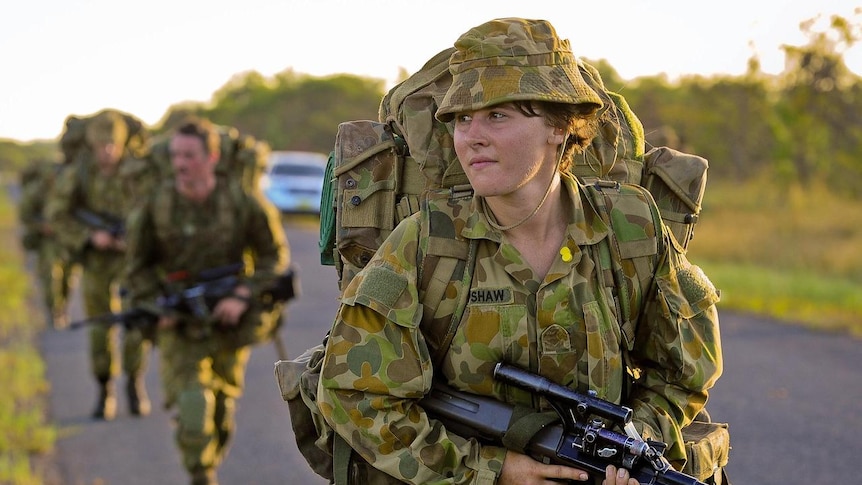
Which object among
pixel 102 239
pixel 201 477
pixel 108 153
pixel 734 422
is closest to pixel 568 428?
Answer: pixel 201 477

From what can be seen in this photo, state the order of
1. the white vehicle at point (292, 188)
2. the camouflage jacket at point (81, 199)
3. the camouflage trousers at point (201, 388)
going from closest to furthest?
the camouflage trousers at point (201, 388)
the camouflage jacket at point (81, 199)
the white vehicle at point (292, 188)

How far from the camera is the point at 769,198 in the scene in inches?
933

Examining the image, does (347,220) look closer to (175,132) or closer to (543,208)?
(543,208)

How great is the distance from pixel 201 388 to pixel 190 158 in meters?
1.38

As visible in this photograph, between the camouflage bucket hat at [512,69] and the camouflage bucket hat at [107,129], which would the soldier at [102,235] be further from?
the camouflage bucket hat at [512,69]

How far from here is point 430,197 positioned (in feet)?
11.1

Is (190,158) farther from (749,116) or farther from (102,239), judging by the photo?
(749,116)

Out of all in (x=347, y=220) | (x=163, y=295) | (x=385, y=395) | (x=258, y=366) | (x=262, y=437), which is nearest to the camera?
(x=385, y=395)

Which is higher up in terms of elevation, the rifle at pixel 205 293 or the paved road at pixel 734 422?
the rifle at pixel 205 293

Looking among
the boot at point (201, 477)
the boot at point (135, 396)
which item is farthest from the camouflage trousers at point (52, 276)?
the boot at point (201, 477)

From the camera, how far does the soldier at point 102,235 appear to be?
991 cm

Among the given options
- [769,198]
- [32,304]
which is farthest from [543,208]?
[769,198]

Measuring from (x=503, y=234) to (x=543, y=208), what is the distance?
0.13m

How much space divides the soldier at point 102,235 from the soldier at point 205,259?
217 cm
